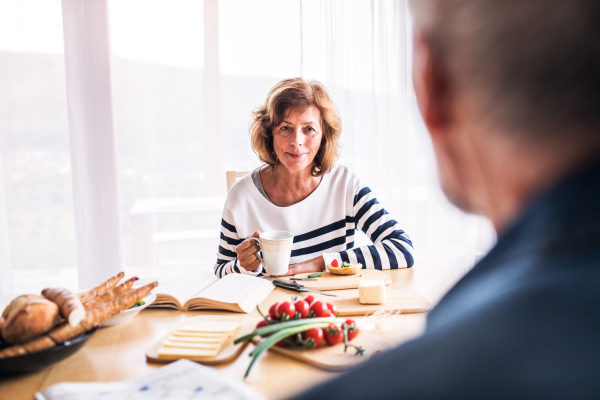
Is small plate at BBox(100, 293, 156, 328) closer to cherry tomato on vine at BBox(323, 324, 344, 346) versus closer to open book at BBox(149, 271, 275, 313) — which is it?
open book at BBox(149, 271, 275, 313)

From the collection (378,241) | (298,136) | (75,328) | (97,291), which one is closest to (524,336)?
(75,328)

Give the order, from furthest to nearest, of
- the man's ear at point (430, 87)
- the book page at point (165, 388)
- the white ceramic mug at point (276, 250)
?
the white ceramic mug at point (276, 250) < the book page at point (165, 388) < the man's ear at point (430, 87)

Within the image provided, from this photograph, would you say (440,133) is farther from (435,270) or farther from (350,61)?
(350,61)

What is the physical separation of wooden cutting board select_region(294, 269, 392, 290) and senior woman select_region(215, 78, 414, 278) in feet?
0.97

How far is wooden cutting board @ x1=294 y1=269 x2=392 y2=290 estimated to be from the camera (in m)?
1.29

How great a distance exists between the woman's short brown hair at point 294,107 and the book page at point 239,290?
2.59ft

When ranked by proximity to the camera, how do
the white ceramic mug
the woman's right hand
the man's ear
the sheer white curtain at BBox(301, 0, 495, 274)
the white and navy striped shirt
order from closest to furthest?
the man's ear < the white ceramic mug < the woman's right hand < the white and navy striped shirt < the sheer white curtain at BBox(301, 0, 495, 274)

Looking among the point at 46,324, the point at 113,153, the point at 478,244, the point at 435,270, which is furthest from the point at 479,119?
the point at 478,244

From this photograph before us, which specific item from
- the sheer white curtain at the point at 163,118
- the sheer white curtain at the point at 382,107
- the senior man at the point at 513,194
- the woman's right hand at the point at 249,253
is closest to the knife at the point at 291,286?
the woman's right hand at the point at 249,253

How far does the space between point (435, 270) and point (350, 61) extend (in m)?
2.01

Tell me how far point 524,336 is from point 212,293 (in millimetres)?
1044

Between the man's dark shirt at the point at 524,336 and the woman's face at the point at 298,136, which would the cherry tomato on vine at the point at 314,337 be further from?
the woman's face at the point at 298,136

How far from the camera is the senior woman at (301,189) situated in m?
1.83

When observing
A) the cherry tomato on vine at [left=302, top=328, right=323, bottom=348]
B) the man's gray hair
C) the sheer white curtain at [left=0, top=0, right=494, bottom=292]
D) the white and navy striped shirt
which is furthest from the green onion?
the sheer white curtain at [left=0, top=0, right=494, bottom=292]
